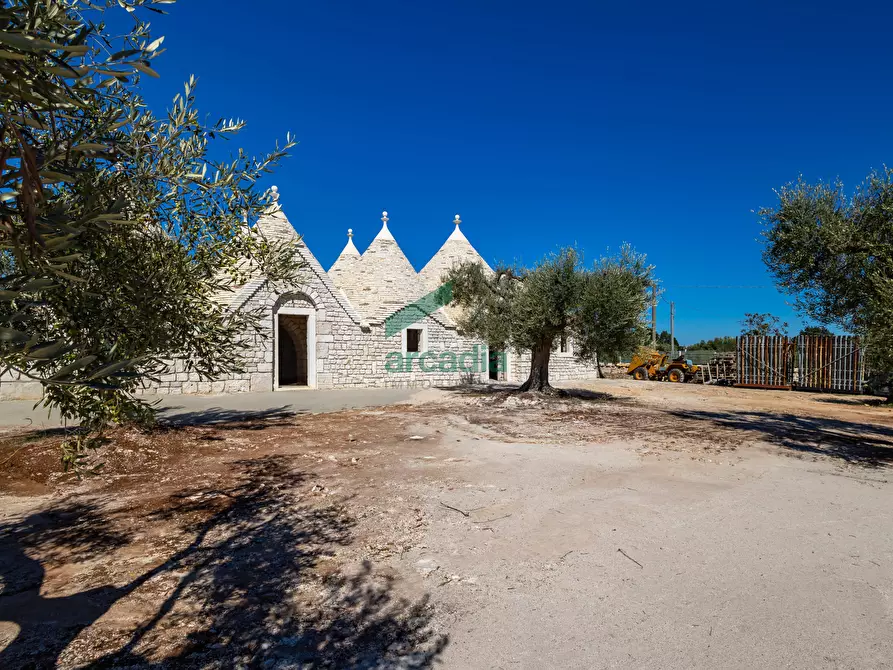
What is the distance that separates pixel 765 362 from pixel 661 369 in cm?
574

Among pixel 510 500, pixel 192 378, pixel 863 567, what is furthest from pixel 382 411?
pixel 863 567

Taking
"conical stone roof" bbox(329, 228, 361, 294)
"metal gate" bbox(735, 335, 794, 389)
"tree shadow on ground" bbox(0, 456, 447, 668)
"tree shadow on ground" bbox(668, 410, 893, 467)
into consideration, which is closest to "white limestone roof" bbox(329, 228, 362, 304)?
"conical stone roof" bbox(329, 228, 361, 294)

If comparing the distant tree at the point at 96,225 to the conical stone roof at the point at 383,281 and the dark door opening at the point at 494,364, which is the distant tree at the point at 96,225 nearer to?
the conical stone roof at the point at 383,281

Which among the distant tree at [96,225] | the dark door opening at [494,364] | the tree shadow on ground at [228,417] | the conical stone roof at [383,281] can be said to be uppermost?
the conical stone roof at [383,281]

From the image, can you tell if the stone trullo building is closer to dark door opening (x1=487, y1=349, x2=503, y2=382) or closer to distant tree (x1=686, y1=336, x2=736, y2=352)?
dark door opening (x1=487, y1=349, x2=503, y2=382)

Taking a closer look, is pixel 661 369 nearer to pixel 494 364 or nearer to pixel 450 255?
pixel 494 364

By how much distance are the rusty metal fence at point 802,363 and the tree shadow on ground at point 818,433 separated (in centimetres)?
1084

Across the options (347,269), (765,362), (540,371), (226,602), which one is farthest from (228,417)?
(765,362)

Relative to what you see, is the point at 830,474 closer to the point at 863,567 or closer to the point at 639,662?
the point at 863,567

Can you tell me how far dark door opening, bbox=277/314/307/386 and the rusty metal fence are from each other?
20.2 meters

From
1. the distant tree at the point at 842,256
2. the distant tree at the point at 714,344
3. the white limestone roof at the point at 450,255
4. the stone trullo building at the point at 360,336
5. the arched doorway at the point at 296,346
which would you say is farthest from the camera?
the distant tree at the point at 714,344

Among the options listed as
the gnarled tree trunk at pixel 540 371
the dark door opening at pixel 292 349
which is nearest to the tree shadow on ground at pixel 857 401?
the gnarled tree trunk at pixel 540 371

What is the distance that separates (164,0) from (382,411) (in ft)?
33.3

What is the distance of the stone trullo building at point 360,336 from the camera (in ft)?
52.4
